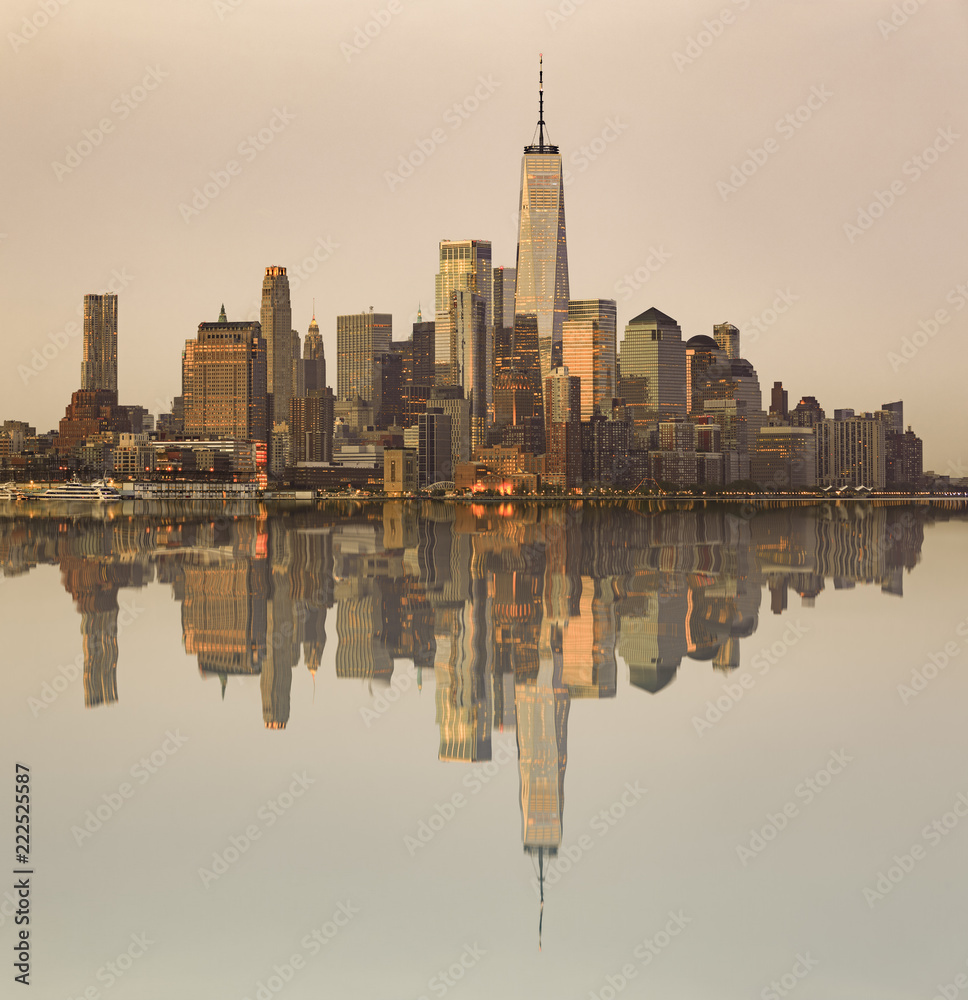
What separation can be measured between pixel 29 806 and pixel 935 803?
37.6 ft

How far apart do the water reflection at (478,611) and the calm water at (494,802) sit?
147 millimetres

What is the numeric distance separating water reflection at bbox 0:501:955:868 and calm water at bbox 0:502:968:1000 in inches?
5.8

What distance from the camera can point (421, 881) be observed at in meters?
11.6

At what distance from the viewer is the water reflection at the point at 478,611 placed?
18.4m

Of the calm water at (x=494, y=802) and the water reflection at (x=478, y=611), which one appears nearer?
the calm water at (x=494, y=802)

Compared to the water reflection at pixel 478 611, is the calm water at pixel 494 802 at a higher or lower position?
lower

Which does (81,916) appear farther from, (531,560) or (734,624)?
(531,560)

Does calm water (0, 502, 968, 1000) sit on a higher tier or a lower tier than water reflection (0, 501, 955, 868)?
lower

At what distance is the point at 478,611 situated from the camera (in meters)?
30.0

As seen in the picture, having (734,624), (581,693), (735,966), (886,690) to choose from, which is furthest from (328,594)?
(735,966)

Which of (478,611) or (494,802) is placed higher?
(478,611)

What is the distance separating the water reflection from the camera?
18.4m

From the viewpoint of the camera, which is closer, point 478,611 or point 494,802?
point 494,802

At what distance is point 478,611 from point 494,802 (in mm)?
16300
